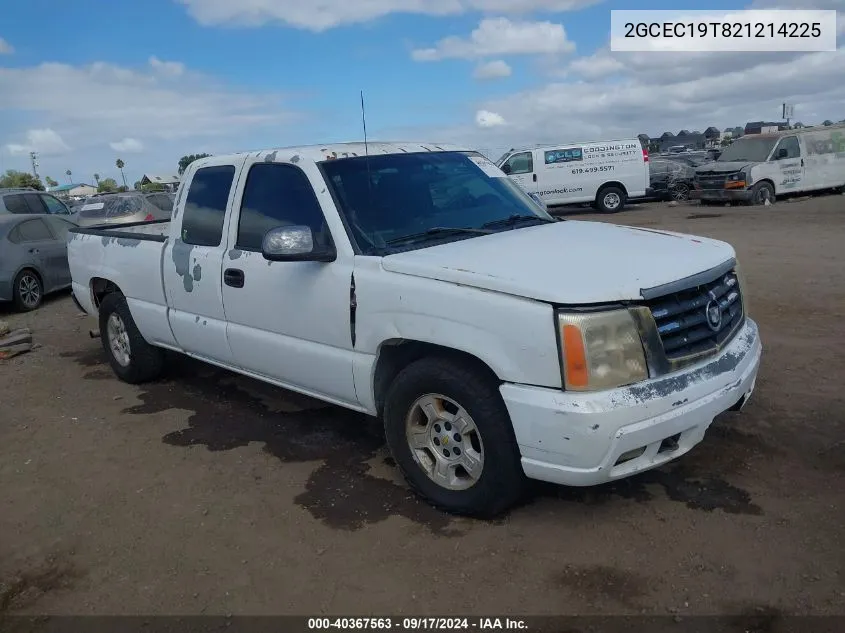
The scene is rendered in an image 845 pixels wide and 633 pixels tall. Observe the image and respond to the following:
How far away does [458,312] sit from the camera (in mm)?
3303

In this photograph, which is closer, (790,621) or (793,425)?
(790,621)

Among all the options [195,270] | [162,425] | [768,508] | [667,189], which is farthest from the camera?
[667,189]

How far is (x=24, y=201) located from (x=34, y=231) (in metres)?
4.04

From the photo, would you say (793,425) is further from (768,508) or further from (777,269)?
(777,269)

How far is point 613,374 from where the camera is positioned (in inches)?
120

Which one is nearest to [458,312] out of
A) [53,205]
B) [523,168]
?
[53,205]

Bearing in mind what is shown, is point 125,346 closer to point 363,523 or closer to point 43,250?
point 363,523

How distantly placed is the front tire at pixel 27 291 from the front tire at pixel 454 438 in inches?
350

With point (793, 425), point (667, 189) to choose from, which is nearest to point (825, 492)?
point (793, 425)

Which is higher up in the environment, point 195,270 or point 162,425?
point 195,270

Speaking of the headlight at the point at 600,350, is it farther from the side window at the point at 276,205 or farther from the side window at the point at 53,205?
the side window at the point at 53,205

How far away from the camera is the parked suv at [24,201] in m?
13.8

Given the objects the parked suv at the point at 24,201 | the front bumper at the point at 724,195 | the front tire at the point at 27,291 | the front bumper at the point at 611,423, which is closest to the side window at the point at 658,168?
the front bumper at the point at 724,195

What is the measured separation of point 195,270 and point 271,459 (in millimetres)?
1420
